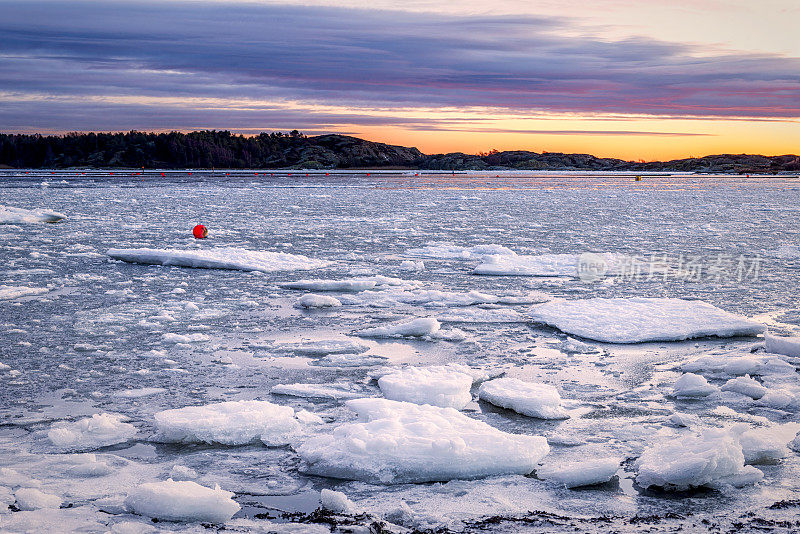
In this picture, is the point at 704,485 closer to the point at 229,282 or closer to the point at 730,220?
the point at 229,282

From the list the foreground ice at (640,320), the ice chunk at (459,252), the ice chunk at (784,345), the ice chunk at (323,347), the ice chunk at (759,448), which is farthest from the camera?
the ice chunk at (459,252)

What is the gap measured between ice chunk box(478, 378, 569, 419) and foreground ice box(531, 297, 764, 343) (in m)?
1.82

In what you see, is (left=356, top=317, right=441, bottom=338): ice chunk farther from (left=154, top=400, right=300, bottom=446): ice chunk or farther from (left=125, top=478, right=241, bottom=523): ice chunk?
(left=125, top=478, right=241, bottom=523): ice chunk

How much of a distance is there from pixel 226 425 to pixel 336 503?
1.11m

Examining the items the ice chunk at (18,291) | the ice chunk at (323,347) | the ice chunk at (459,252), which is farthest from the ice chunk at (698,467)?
the ice chunk at (459,252)

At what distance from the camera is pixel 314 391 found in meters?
4.96

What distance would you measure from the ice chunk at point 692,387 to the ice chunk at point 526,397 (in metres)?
0.85

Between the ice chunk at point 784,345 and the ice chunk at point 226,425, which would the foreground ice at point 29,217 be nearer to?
the ice chunk at point 226,425

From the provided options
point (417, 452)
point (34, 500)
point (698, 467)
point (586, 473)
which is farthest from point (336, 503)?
point (698, 467)

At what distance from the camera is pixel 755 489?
3521mm

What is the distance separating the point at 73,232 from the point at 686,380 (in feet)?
49.4

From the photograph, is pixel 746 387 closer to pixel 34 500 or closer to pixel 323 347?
pixel 323 347

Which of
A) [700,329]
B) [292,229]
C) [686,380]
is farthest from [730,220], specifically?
[686,380]

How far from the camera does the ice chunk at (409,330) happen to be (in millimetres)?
6605
